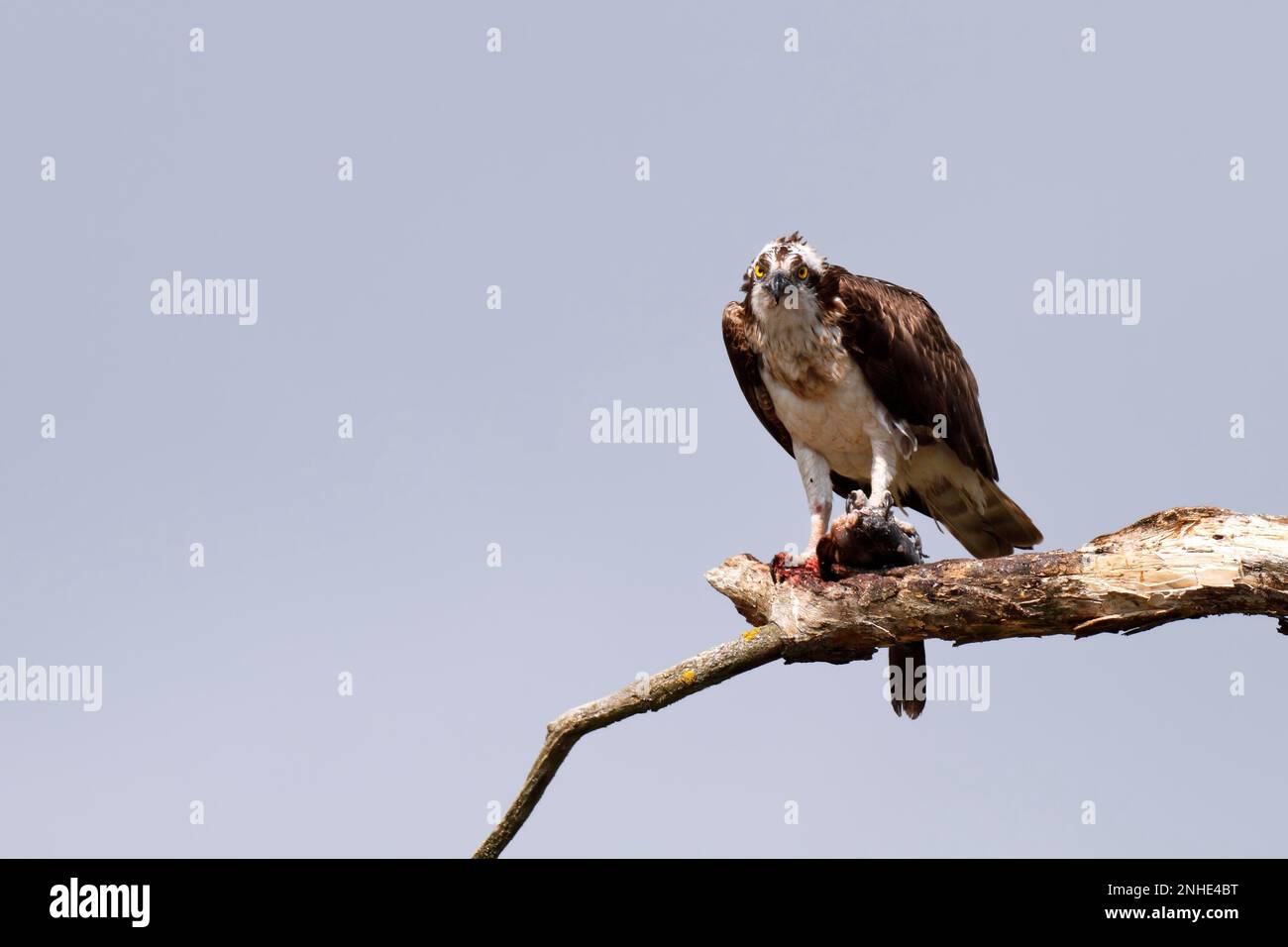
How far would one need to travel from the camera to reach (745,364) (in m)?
11.6

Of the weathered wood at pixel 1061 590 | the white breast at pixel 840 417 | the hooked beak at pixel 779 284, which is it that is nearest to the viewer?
the weathered wood at pixel 1061 590

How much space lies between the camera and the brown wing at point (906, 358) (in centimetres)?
1095

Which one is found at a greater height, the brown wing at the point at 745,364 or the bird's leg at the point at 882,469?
the brown wing at the point at 745,364

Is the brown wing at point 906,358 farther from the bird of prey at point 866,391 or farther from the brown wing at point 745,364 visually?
the brown wing at point 745,364

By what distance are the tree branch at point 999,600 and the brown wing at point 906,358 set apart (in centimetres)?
189

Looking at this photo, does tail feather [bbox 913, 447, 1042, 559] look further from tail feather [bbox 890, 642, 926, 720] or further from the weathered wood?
the weathered wood

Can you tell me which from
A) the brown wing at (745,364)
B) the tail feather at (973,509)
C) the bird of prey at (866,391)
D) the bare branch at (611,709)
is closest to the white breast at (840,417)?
the bird of prey at (866,391)

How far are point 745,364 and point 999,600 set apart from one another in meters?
3.38

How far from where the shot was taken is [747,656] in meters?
9.44

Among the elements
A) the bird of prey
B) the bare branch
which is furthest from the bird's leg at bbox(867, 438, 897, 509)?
the bare branch

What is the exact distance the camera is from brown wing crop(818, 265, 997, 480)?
11.0m

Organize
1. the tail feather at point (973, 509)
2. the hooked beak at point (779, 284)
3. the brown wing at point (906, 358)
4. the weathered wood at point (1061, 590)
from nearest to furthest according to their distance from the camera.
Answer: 1. the weathered wood at point (1061, 590)
2. the hooked beak at point (779, 284)
3. the brown wing at point (906, 358)
4. the tail feather at point (973, 509)

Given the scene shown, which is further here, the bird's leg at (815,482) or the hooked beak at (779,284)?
the bird's leg at (815,482)
